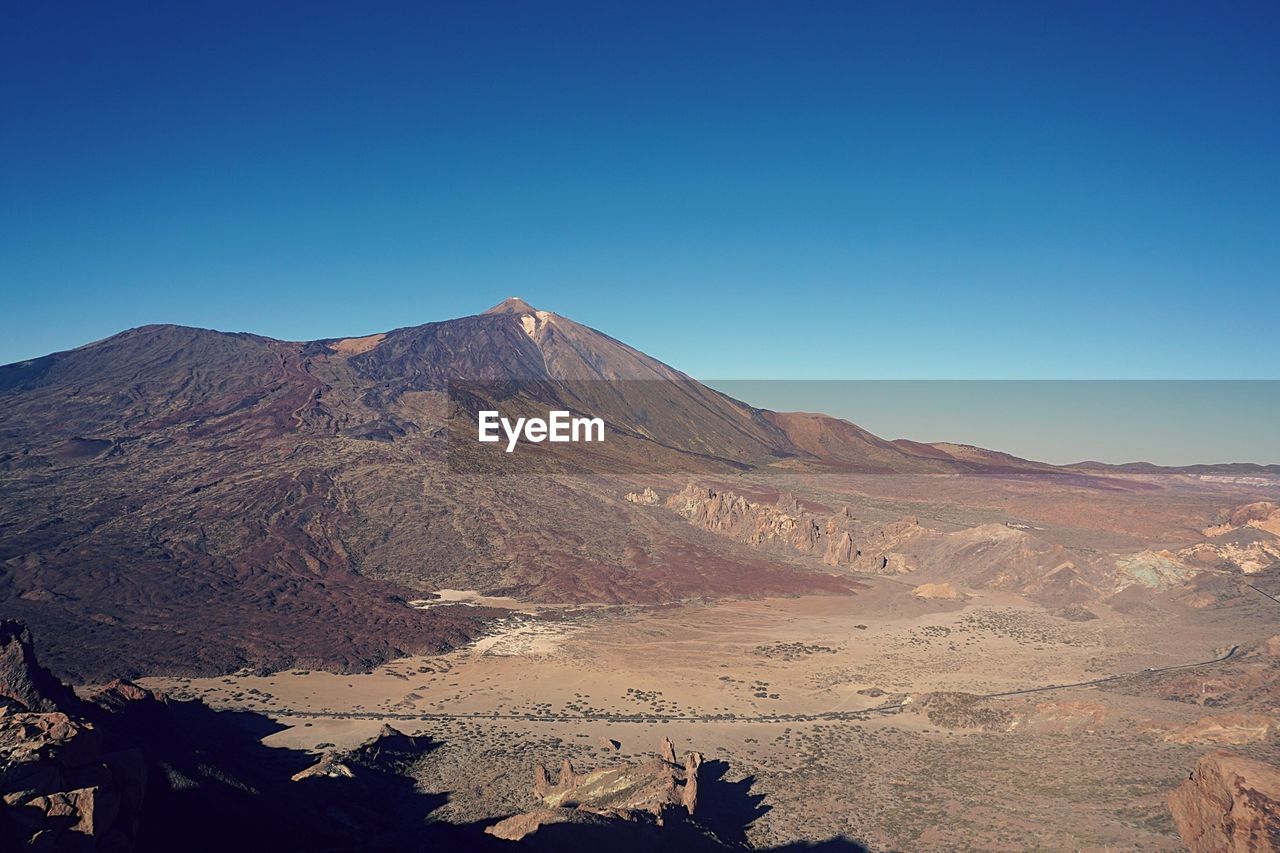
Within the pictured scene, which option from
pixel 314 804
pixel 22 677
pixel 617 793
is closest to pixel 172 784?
pixel 314 804

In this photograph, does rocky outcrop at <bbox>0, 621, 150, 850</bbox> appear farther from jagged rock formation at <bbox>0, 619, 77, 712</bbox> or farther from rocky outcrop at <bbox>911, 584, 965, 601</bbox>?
rocky outcrop at <bbox>911, 584, 965, 601</bbox>

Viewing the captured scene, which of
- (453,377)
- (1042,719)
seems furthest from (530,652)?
(453,377)

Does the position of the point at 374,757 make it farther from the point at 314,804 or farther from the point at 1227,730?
the point at 1227,730

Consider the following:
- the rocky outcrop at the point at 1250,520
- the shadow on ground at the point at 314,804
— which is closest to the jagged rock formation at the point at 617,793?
the shadow on ground at the point at 314,804

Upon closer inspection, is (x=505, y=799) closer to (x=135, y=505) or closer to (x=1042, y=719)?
(x=1042, y=719)

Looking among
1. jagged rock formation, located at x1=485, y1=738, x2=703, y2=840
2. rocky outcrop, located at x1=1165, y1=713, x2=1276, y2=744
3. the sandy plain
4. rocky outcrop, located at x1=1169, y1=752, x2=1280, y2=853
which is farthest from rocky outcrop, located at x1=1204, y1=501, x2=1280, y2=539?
jagged rock formation, located at x1=485, y1=738, x2=703, y2=840
